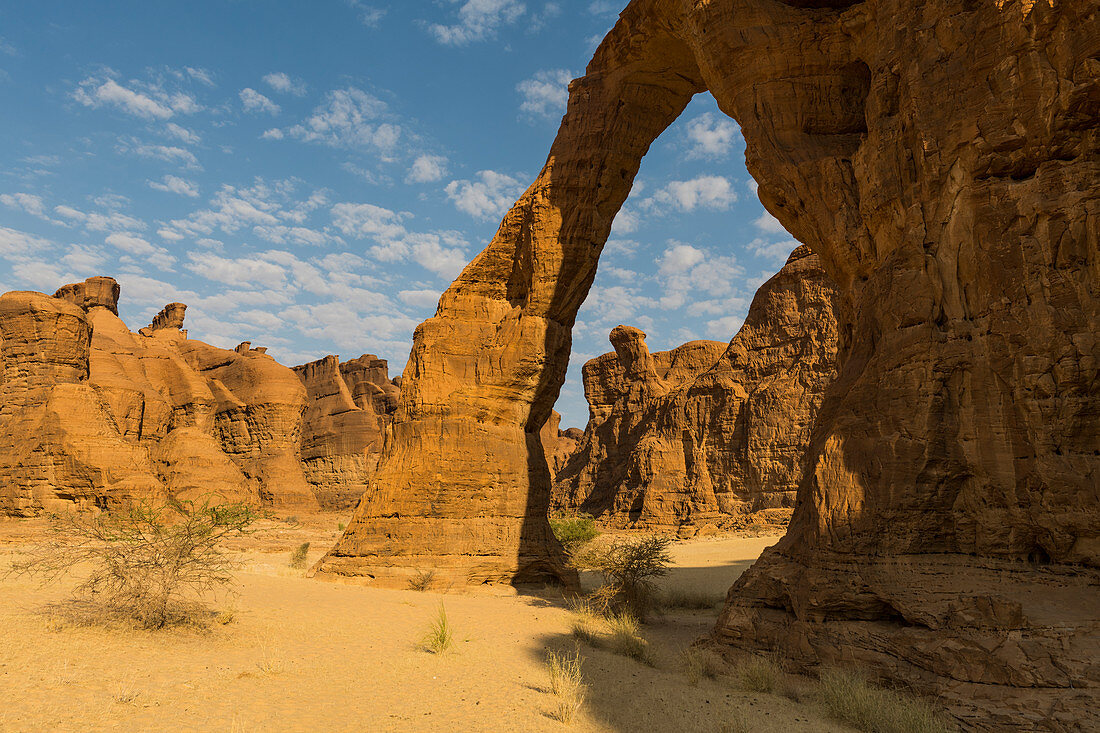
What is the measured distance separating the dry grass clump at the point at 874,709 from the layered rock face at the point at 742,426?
29.6 meters

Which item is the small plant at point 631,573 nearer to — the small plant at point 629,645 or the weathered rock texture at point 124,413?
the small plant at point 629,645

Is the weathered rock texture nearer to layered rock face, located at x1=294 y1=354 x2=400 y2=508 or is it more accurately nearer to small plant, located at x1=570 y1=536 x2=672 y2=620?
layered rock face, located at x1=294 y1=354 x2=400 y2=508

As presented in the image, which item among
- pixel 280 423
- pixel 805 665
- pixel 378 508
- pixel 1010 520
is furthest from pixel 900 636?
pixel 280 423

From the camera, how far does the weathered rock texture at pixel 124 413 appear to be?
1043 inches

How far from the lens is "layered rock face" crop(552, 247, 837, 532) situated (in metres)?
35.1

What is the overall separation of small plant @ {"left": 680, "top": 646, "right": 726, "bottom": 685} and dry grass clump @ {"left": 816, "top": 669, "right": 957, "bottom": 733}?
1.36 metres

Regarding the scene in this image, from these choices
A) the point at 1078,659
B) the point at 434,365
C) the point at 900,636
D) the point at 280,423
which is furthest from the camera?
the point at 280,423

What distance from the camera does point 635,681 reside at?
7148mm

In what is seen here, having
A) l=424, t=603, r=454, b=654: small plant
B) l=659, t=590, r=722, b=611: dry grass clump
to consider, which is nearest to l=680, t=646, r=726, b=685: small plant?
l=424, t=603, r=454, b=654: small plant

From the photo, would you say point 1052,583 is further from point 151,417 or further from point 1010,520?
point 151,417

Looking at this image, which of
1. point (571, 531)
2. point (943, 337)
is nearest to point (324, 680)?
point (943, 337)

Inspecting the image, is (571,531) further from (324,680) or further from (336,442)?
(336,442)

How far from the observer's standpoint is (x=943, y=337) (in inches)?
286

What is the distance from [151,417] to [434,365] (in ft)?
90.5
